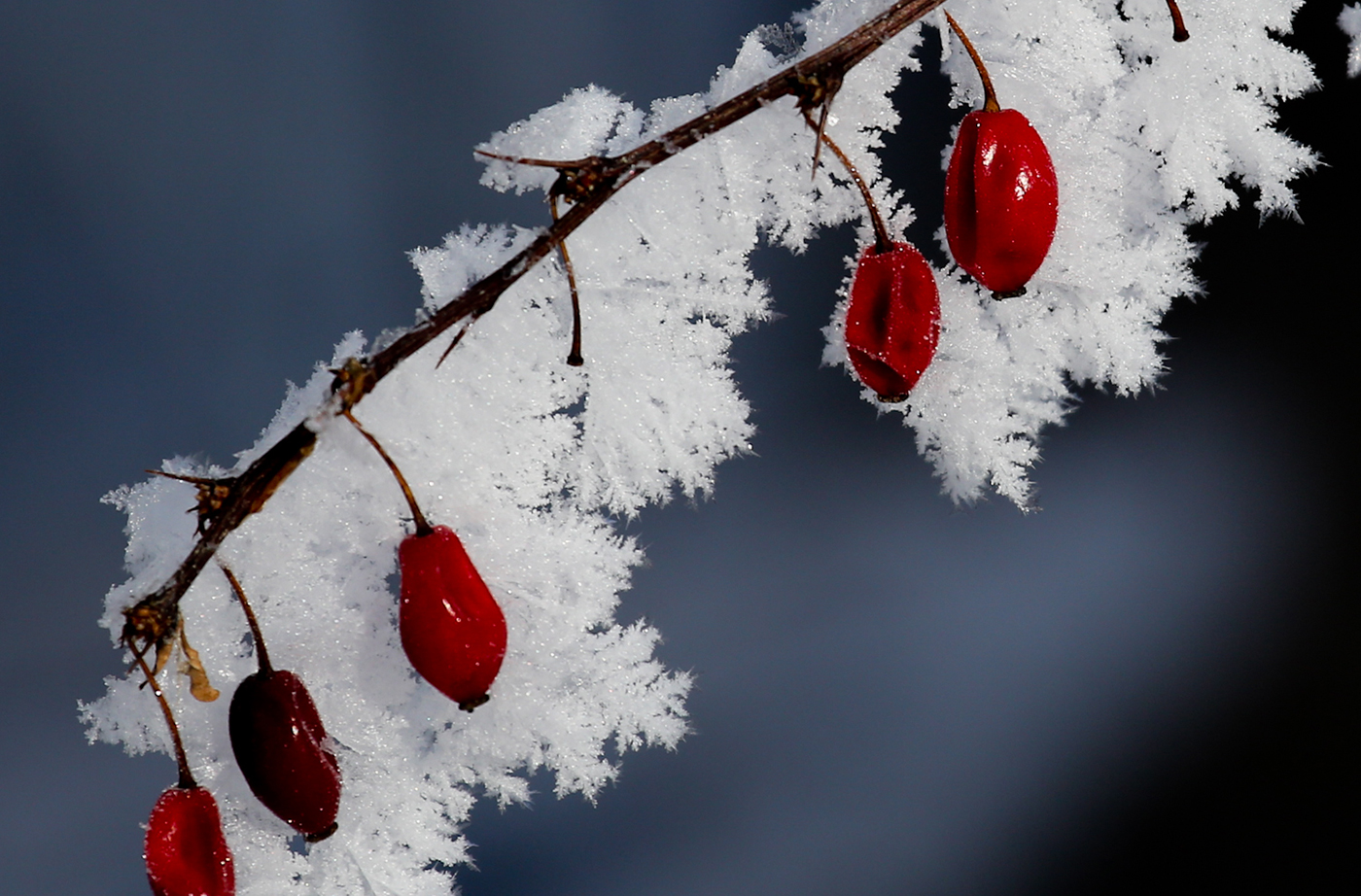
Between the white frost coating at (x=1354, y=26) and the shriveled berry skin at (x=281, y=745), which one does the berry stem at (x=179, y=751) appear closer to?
the shriveled berry skin at (x=281, y=745)

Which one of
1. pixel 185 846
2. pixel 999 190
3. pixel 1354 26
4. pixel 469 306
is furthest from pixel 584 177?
pixel 1354 26

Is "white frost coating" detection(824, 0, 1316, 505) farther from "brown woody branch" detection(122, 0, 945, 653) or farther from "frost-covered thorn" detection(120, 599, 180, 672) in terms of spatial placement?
"frost-covered thorn" detection(120, 599, 180, 672)

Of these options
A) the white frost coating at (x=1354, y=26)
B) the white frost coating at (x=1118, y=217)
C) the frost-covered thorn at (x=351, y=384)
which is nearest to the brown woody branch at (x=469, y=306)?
the frost-covered thorn at (x=351, y=384)

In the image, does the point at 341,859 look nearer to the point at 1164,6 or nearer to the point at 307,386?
the point at 307,386

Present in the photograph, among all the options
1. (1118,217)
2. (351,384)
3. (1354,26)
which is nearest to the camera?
(351,384)

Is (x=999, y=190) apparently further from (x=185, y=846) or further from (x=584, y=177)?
(x=185, y=846)

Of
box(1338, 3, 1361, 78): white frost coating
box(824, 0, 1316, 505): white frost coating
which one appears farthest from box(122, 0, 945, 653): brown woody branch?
box(1338, 3, 1361, 78): white frost coating
